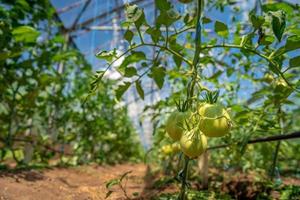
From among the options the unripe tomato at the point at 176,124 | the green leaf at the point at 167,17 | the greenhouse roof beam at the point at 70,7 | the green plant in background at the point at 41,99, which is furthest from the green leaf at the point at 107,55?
the greenhouse roof beam at the point at 70,7

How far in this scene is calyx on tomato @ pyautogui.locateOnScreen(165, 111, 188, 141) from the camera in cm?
106

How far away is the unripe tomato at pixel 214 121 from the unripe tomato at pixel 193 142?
0.02 m

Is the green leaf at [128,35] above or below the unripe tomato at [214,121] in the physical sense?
above

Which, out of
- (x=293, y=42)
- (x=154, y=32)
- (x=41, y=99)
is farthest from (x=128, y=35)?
(x=41, y=99)

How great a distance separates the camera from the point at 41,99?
3250 millimetres

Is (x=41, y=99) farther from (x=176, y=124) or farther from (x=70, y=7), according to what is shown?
(x=70, y=7)

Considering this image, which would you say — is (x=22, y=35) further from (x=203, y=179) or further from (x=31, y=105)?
(x=203, y=179)

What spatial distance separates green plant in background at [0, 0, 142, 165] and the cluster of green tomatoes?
2.44 feet

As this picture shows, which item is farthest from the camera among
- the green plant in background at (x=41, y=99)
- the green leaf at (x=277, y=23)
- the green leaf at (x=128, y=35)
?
the green plant in background at (x=41, y=99)

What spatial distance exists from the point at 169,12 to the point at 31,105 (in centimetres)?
202

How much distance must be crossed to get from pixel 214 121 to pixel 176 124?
12cm

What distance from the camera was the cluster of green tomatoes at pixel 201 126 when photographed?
99 centimetres

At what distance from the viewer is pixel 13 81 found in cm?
295

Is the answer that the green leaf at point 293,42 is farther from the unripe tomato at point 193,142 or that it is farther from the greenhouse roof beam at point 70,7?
the greenhouse roof beam at point 70,7
